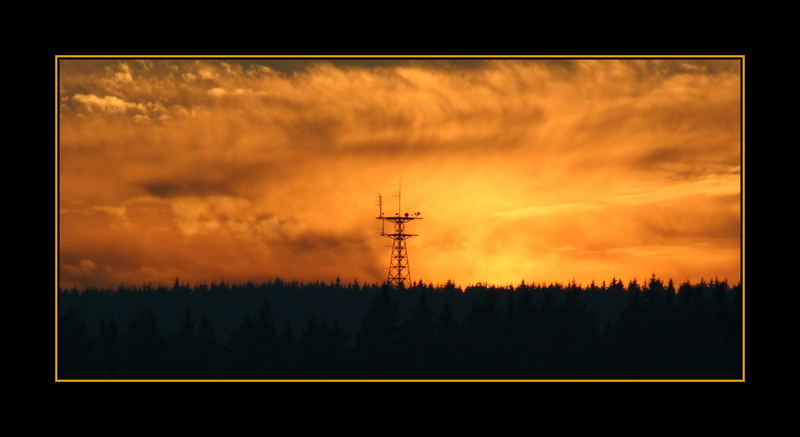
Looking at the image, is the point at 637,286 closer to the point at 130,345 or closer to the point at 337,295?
the point at 337,295

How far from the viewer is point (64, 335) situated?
390ft

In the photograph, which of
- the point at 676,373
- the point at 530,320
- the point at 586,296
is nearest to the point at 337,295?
the point at 586,296

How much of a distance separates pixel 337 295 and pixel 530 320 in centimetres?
4846

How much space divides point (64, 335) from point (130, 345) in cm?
756

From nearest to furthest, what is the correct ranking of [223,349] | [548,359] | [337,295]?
[548,359], [223,349], [337,295]

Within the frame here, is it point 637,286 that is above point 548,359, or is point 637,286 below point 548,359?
above

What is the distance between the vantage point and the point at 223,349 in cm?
11669

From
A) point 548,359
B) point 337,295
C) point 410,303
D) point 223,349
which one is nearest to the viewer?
point 548,359

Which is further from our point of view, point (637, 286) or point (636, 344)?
point (637, 286)

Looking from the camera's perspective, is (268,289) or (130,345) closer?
(130,345)

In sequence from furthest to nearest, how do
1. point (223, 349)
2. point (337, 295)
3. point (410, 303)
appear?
point (337, 295) < point (410, 303) < point (223, 349)

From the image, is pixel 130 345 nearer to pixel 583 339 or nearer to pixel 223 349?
pixel 223 349

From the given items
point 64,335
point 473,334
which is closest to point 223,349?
point 64,335

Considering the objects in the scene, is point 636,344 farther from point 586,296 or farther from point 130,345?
point 130,345
